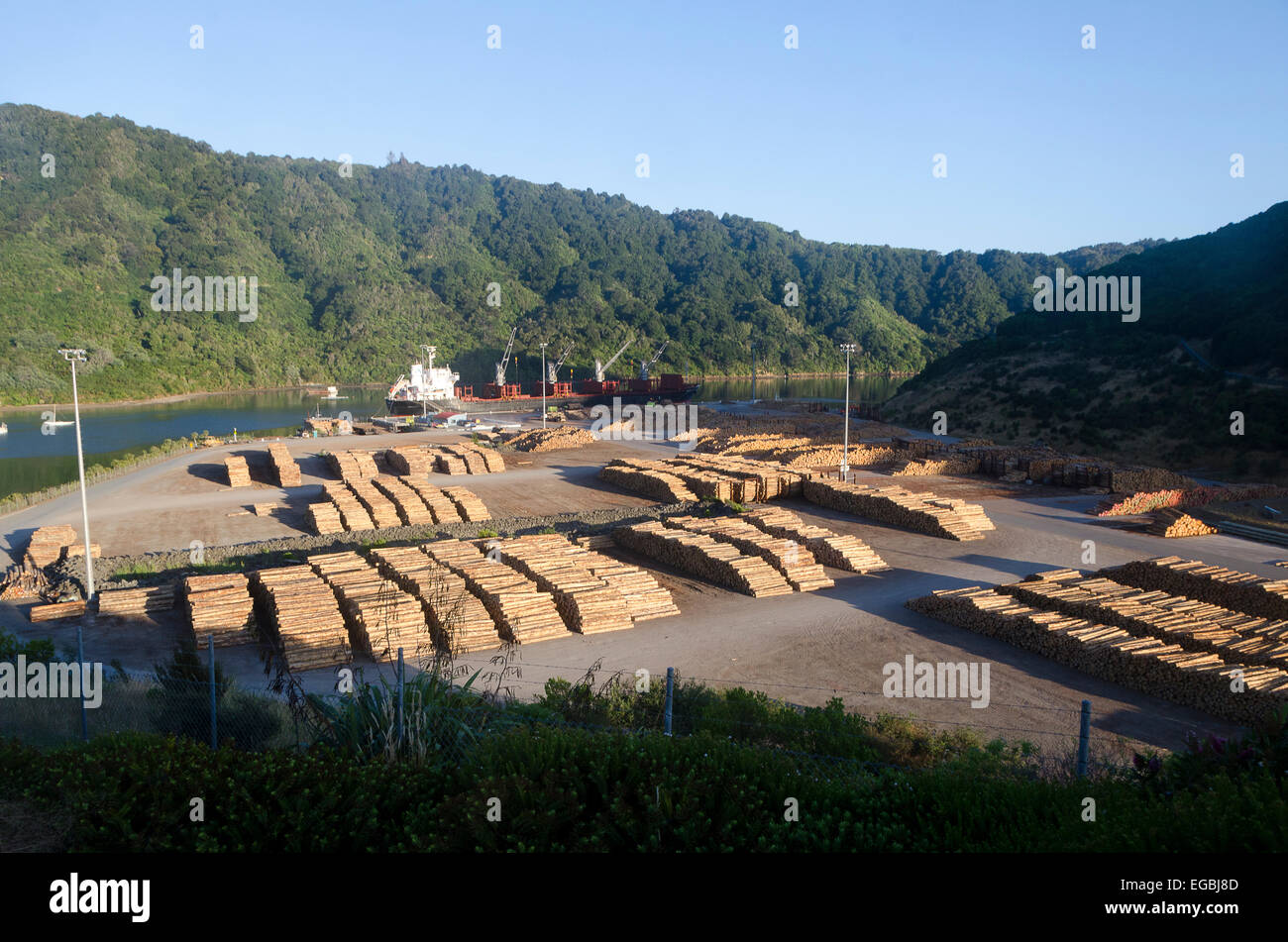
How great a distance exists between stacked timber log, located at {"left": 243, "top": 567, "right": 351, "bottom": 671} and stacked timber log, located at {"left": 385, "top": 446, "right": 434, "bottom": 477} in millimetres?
19586

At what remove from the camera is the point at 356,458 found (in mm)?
36344

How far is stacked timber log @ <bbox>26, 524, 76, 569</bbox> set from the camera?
67.5 ft

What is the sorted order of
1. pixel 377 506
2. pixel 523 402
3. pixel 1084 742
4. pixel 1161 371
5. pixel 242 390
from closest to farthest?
pixel 1084 742
pixel 377 506
pixel 1161 371
pixel 523 402
pixel 242 390

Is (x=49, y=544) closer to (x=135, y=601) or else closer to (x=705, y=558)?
(x=135, y=601)

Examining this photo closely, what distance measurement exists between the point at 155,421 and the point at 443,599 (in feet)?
225

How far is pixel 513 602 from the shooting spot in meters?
15.2

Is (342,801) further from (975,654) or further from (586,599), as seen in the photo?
(975,654)

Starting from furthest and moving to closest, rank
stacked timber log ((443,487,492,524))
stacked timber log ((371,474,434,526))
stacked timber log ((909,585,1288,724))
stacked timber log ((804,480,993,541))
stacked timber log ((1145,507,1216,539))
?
stacked timber log ((443,487,492,524))
stacked timber log ((371,474,434,526))
stacked timber log ((1145,507,1216,539))
stacked timber log ((804,480,993,541))
stacked timber log ((909,585,1288,724))

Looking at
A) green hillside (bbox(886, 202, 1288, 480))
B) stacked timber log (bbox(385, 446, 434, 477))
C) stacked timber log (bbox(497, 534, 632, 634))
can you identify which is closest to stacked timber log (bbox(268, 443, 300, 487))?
stacked timber log (bbox(385, 446, 434, 477))

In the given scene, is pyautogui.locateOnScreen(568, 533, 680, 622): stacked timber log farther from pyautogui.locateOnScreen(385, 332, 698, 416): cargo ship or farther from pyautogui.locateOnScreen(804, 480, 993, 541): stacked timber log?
pyautogui.locateOnScreen(385, 332, 698, 416): cargo ship

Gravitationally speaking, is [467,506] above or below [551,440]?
below

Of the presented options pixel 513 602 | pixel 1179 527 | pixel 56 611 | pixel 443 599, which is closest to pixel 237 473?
pixel 56 611

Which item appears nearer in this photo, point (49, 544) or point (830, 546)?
point (830, 546)

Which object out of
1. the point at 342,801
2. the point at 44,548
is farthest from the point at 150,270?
the point at 342,801
